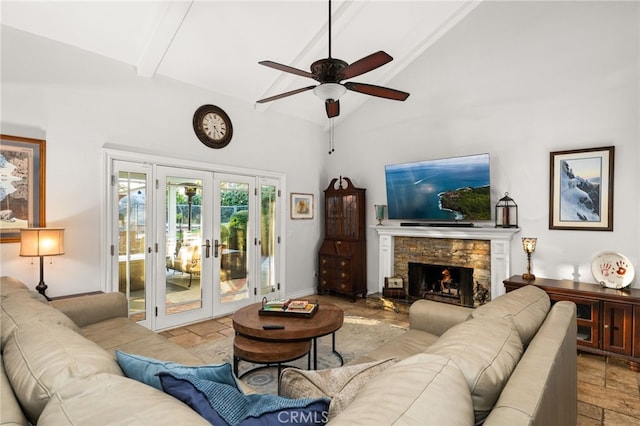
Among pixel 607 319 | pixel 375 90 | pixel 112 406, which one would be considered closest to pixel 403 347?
pixel 112 406

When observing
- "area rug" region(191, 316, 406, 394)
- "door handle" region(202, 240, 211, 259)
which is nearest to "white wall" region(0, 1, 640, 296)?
"door handle" region(202, 240, 211, 259)

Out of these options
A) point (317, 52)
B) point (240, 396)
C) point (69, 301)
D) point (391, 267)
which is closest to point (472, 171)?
point (391, 267)

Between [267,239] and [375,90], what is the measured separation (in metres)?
3.09

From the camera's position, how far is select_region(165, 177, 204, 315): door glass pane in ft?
13.3

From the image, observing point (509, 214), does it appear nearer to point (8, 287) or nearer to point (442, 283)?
point (442, 283)

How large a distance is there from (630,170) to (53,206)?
575 cm

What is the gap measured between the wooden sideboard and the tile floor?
144 millimetres

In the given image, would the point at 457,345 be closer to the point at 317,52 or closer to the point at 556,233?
the point at 556,233

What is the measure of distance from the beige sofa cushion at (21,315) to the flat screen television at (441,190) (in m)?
4.12

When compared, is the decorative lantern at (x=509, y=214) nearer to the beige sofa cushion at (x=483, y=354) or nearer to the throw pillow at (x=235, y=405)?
the beige sofa cushion at (x=483, y=354)

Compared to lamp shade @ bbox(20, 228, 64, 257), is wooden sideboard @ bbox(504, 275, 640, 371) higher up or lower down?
lower down

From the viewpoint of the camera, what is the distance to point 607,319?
121 inches

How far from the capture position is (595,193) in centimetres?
355

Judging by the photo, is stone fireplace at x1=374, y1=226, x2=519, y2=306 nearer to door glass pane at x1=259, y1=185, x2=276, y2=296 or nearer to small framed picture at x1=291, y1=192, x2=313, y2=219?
small framed picture at x1=291, y1=192, x2=313, y2=219
